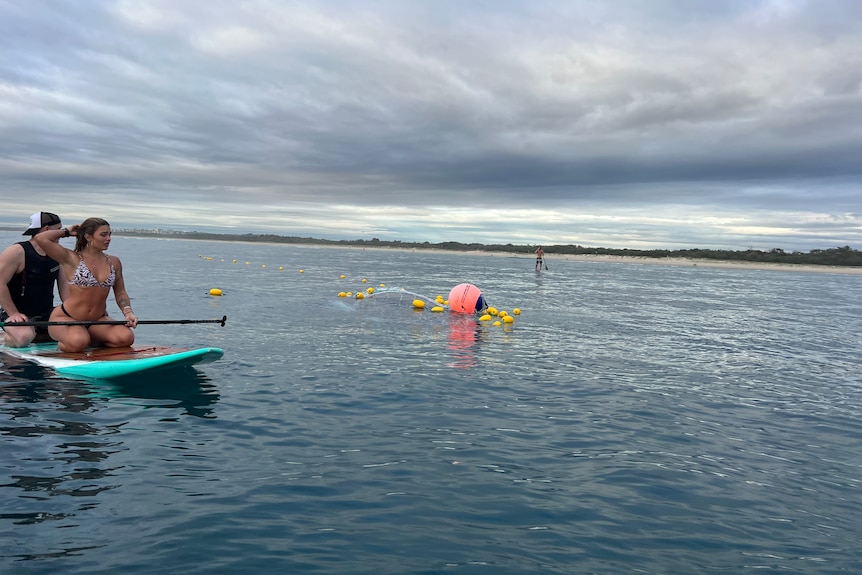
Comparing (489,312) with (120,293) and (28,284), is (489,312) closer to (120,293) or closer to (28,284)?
(120,293)

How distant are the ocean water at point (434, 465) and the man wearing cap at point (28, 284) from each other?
0.72 metres

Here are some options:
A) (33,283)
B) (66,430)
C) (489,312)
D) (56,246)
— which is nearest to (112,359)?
(56,246)

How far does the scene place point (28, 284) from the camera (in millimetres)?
10914

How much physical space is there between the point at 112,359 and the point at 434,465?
254 inches

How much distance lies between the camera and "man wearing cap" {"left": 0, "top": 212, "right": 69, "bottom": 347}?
33.6ft

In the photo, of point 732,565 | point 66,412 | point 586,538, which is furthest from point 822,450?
point 66,412

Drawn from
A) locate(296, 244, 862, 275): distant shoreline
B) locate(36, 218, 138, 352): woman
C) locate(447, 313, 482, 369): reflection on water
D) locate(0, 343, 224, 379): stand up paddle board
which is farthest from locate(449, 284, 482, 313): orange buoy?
locate(296, 244, 862, 275): distant shoreline

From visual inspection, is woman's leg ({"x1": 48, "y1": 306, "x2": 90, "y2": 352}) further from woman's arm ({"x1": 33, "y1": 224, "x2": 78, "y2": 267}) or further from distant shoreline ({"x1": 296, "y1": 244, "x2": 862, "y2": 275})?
distant shoreline ({"x1": 296, "y1": 244, "x2": 862, "y2": 275})

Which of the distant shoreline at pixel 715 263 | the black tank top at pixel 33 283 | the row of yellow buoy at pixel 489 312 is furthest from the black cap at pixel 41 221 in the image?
the distant shoreline at pixel 715 263

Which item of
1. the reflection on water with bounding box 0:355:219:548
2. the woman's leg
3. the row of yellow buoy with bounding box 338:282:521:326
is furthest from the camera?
the row of yellow buoy with bounding box 338:282:521:326

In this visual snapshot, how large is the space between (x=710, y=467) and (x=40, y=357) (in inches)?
438

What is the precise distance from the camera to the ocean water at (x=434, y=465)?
5.12 metres

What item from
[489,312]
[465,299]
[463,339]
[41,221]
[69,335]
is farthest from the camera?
[465,299]

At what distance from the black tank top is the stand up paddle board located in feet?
2.76
